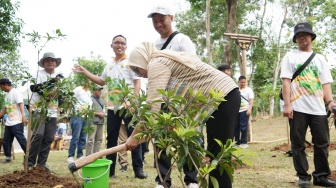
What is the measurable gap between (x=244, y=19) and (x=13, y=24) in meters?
17.0

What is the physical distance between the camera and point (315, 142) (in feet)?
13.1

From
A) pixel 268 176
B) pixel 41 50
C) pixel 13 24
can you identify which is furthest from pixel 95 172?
pixel 13 24

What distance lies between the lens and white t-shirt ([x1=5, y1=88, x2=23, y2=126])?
7.22m

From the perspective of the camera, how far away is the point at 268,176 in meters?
4.59

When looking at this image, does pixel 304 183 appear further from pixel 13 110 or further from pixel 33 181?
pixel 13 110

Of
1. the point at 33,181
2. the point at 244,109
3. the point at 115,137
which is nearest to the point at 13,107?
the point at 115,137

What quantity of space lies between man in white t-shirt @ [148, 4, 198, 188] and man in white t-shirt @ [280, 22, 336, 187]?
131 cm

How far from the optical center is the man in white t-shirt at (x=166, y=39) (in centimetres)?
295

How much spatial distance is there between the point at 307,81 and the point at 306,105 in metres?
0.27

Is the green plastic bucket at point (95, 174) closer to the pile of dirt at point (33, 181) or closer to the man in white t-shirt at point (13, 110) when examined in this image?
the pile of dirt at point (33, 181)

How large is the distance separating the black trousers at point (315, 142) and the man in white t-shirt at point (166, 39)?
1312mm

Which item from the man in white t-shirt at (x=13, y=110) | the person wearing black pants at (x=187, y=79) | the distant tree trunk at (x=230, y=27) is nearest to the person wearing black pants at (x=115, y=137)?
the person wearing black pants at (x=187, y=79)

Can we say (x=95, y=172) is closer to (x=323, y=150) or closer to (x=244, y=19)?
(x=323, y=150)

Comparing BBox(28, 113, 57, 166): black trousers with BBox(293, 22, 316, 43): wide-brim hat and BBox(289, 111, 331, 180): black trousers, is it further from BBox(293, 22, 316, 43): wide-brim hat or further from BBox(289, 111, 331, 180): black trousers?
BBox(293, 22, 316, 43): wide-brim hat
